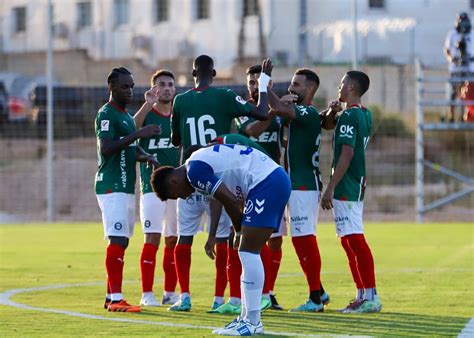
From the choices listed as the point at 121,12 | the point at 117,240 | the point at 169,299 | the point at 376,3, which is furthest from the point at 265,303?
the point at 376,3

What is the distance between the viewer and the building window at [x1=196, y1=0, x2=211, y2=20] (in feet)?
154

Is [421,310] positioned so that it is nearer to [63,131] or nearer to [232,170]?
[232,170]

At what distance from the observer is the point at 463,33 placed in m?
26.5

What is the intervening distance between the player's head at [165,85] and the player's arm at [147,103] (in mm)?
60

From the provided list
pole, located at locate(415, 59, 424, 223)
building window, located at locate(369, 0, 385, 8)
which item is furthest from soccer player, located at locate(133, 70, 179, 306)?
building window, located at locate(369, 0, 385, 8)

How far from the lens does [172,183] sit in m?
9.61

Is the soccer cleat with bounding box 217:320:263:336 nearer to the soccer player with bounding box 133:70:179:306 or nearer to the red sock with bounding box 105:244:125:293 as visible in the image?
the red sock with bounding box 105:244:125:293

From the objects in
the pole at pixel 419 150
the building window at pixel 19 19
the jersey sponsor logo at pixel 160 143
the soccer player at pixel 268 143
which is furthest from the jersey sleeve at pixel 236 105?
the building window at pixel 19 19

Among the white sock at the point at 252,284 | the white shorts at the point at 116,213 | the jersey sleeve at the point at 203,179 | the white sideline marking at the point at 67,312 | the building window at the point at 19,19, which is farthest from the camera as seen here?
the building window at the point at 19,19

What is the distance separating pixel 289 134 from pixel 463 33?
15194mm

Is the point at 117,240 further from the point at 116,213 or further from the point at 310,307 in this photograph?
the point at 310,307

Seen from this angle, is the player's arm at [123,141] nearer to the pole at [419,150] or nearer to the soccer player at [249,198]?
the soccer player at [249,198]

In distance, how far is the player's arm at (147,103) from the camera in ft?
42.1

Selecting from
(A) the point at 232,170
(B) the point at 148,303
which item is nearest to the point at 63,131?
(B) the point at 148,303
